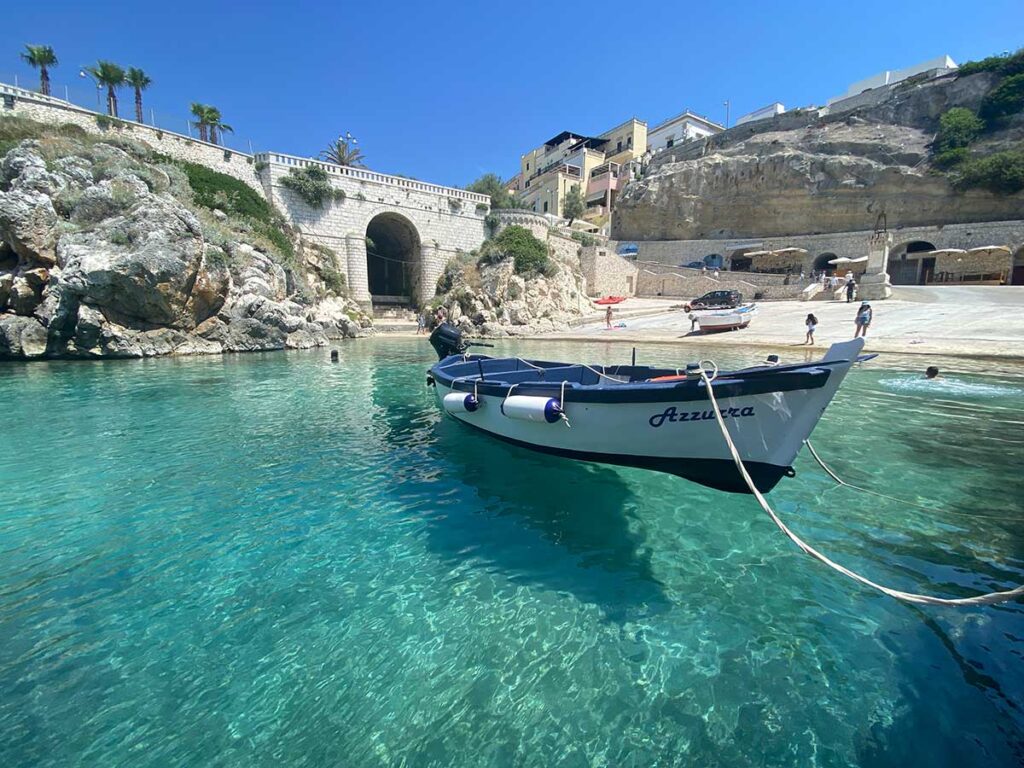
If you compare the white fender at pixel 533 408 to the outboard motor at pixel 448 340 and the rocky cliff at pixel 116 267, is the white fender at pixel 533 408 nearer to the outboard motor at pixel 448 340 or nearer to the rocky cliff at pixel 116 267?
the outboard motor at pixel 448 340

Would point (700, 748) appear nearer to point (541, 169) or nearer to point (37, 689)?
point (37, 689)

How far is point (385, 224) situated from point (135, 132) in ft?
56.4

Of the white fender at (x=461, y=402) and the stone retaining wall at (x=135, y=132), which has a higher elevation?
the stone retaining wall at (x=135, y=132)

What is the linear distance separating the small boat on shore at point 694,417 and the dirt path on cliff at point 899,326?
16.9 m

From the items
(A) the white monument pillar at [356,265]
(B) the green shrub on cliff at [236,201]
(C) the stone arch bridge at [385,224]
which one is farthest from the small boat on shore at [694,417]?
(C) the stone arch bridge at [385,224]

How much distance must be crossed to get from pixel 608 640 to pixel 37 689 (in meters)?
3.91

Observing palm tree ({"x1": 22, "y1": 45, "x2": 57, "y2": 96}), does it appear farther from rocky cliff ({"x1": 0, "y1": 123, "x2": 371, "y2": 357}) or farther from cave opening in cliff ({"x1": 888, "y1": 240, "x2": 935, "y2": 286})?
cave opening in cliff ({"x1": 888, "y1": 240, "x2": 935, "y2": 286})

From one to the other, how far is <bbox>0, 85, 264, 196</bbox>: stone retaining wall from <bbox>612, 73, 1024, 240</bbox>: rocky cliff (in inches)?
1476

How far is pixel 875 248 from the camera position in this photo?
90.2 feet

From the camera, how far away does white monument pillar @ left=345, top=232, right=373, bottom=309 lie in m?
34.8

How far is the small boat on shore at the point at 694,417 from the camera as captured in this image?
4215 millimetres

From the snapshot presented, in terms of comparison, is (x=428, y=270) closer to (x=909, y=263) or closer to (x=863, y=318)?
(x=863, y=318)

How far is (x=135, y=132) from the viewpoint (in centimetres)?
2767

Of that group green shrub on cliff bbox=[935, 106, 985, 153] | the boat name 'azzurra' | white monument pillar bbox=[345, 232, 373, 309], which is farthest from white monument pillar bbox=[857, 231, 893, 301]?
white monument pillar bbox=[345, 232, 373, 309]
